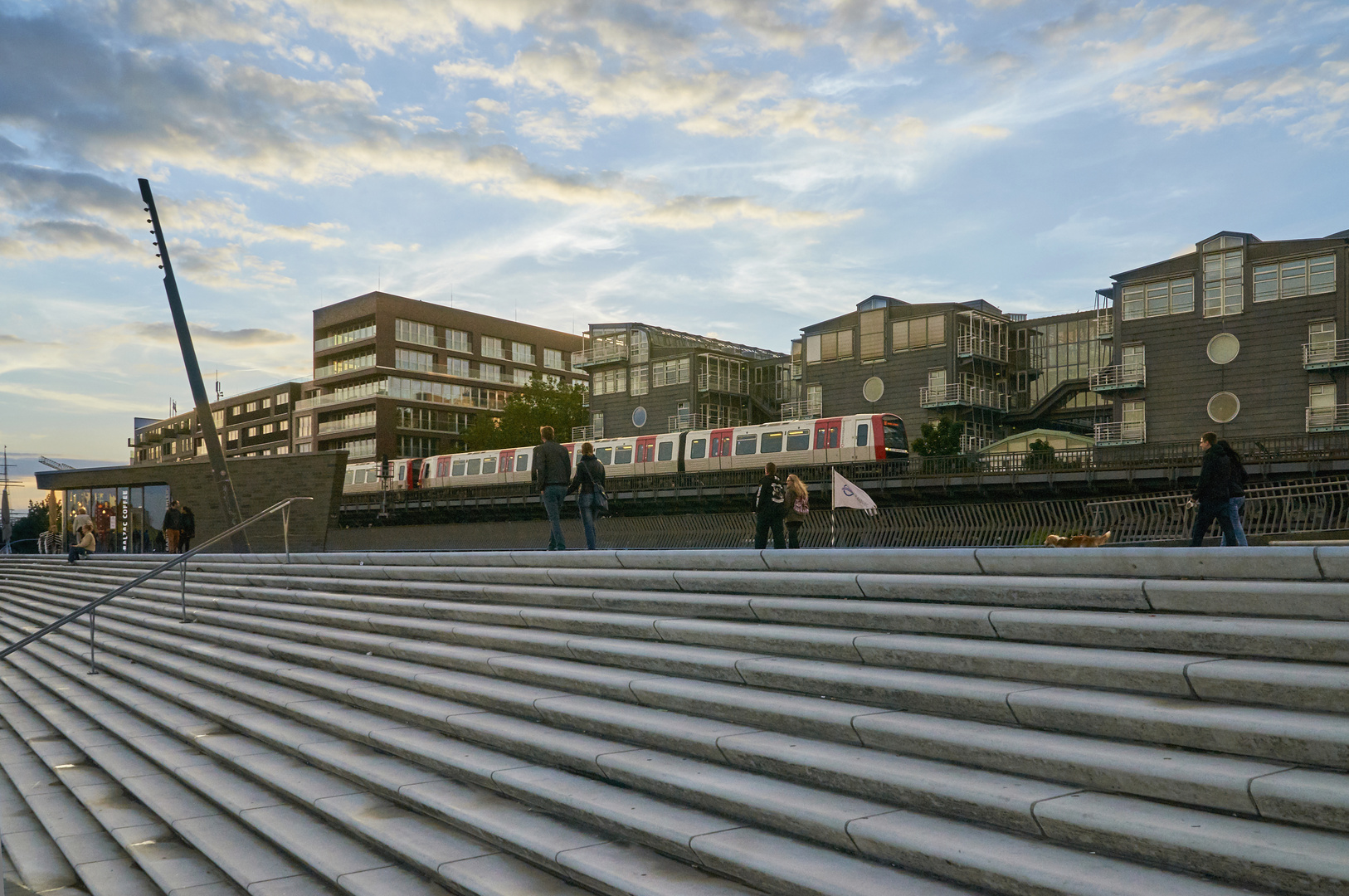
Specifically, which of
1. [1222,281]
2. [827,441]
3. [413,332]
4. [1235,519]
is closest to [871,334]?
[827,441]

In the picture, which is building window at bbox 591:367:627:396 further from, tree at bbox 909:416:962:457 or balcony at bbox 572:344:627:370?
tree at bbox 909:416:962:457

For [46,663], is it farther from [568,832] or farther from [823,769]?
[823,769]

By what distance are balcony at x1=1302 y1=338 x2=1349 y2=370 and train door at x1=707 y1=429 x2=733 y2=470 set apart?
22.4 m

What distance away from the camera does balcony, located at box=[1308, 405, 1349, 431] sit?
36.1 meters

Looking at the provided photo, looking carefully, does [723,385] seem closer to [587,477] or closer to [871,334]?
[871,334]

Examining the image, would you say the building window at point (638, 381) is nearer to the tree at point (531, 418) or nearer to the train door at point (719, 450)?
the tree at point (531, 418)

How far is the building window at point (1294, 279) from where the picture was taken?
122 feet

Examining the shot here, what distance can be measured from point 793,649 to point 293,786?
10.1 ft

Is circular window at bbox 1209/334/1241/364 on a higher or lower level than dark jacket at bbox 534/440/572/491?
higher

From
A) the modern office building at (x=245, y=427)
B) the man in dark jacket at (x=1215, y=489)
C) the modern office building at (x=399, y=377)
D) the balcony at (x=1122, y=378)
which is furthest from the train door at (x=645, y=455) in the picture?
the modern office building at (x=245, y=427)

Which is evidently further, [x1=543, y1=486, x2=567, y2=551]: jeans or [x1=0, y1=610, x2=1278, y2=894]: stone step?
[x1=543, y1=486, x2=567, y2=551]: jeans

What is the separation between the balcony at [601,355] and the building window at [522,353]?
873 inches

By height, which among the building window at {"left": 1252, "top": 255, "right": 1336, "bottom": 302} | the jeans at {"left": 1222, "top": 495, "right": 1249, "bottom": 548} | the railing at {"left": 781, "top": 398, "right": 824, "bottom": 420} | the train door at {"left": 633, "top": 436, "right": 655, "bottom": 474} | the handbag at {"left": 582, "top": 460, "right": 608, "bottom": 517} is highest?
the building window at {"left": 1252, "top": 255, "right": 1336, "bottom": 302}

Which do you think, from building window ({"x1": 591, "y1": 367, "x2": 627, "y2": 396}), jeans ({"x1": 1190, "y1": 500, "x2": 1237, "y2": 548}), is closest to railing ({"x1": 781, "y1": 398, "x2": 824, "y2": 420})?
building window ({"x1": 591, "y1": 367, "x2": 627, "y2": 396})
